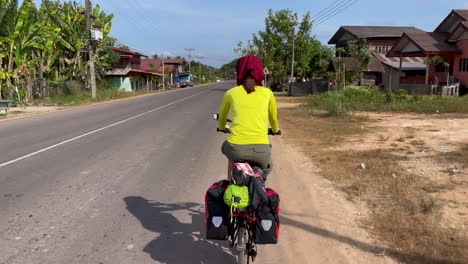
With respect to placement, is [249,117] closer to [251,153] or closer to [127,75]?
[251,153]

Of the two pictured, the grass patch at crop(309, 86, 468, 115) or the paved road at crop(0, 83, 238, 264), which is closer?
the paved road at crop(0, 83, 238, 264)

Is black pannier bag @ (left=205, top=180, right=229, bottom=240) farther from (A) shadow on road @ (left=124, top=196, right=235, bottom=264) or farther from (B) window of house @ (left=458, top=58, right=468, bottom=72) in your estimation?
(B) window of house @ (left=458, top=58, right=468, bottom=72)

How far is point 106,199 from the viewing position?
546 centimetres

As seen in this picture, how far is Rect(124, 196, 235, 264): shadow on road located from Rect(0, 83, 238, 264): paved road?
10 millimetres

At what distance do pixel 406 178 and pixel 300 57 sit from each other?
3907 centimetres

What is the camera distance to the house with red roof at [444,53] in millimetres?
28531

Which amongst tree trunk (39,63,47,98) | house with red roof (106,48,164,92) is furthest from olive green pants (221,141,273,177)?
house with red roof (106,48,164,92)

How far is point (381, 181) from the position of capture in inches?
241

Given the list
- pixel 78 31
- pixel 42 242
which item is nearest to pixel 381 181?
pixel 42 242

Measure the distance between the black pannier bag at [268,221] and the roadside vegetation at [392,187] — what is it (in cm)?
141

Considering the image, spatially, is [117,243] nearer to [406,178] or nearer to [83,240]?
[83,240]

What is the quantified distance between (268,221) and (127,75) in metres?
47.8

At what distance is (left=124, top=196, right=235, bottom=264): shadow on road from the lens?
12.3ft

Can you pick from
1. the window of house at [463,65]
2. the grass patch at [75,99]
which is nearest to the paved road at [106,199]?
the grass patch at [75,99]
